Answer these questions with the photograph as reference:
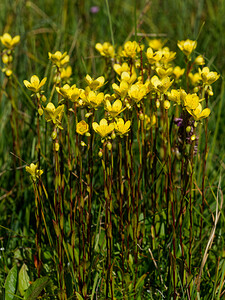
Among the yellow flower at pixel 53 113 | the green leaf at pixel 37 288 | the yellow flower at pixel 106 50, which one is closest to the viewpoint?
the yellow flower at pixel 53 113

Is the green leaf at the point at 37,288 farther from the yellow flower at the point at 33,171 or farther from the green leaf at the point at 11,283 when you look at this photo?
the yellow flower at the point at 33,171

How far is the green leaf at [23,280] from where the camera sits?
1.85 meters

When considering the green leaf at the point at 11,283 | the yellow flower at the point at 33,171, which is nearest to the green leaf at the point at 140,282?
the green leaf at the point at 11,283

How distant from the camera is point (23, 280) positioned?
1.86 metres

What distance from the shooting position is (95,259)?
1.80m

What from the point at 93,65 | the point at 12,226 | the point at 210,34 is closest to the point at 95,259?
the point at 12,226

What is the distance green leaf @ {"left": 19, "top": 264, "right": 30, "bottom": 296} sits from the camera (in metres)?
1.85

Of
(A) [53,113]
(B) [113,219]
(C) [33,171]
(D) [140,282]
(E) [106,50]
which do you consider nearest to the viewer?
(A) [53,113]

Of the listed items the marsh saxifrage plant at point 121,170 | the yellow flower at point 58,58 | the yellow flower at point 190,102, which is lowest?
the marsh saxifrage plant at point 121,170

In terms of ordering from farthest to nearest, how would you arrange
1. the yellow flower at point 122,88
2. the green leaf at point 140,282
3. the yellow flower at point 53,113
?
the green leaf at point 140,282 < the yellow flower at point 122,88 < the yellow flower at point 53,113

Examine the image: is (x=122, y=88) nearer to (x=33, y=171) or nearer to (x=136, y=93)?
(x=136, y=93)

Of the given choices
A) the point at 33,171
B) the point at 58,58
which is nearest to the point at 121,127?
the point at 33,171

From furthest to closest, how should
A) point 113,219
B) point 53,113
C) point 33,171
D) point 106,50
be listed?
point 106,50, point 113,219, point 33,171, point 53,113

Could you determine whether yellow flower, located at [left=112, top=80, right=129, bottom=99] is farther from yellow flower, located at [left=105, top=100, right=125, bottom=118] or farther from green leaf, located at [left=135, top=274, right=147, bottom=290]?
green leaf, located at [left=135, top=274, right=147, bottom=290]
